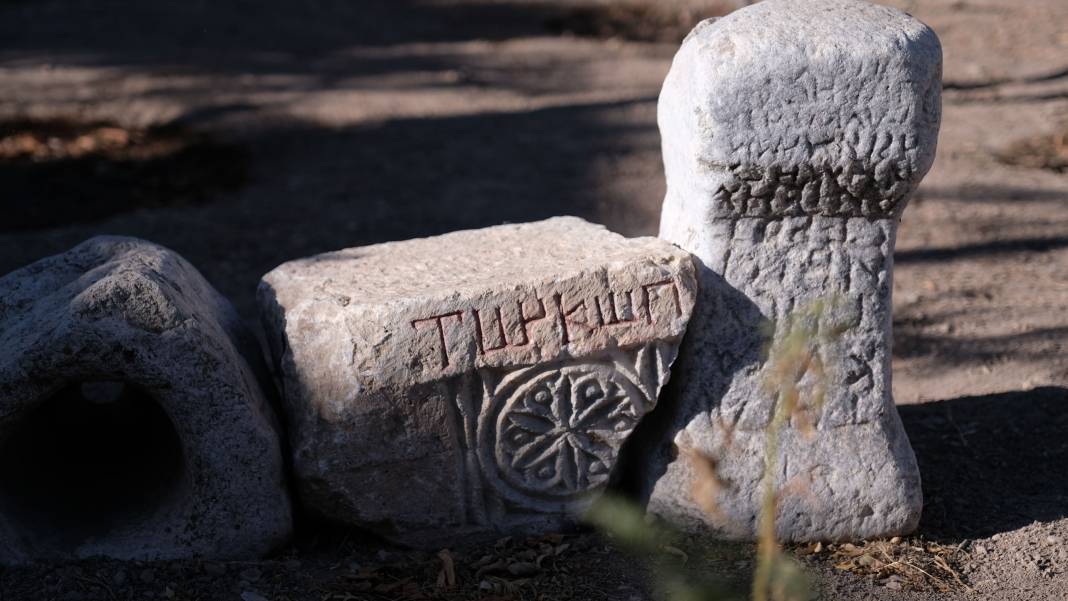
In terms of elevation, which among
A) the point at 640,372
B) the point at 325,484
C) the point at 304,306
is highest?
the point at 304,306

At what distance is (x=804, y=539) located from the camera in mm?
2850

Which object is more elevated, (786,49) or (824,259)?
(786,49)

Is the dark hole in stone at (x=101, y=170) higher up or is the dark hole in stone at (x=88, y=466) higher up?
the dark hole in stone at (x=101, y=170)

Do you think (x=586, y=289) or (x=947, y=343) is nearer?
(x=586, y=289)

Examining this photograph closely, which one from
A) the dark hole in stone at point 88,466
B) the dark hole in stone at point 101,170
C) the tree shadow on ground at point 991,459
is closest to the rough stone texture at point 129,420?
the dark hole in stone at point 88,466

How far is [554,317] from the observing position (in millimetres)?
2676

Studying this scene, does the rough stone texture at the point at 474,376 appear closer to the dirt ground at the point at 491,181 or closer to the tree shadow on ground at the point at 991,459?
the dirt ground at the point at 491,181

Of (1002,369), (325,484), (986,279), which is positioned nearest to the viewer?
(325,484)

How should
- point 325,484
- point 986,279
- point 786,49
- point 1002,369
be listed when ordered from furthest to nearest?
point 986,279
point 1002,369
point 325,484
point 786,49

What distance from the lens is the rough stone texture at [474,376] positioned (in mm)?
2639

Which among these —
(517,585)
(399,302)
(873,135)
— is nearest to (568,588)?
(517,585)

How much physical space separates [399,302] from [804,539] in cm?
110

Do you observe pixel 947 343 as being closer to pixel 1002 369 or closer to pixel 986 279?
pixel 1002 369

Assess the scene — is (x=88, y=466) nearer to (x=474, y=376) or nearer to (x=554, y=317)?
(x=474, y=376)
